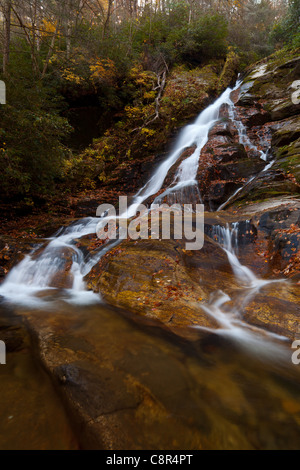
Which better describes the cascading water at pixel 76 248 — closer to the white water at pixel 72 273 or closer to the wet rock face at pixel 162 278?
the white water at pixel 72 273

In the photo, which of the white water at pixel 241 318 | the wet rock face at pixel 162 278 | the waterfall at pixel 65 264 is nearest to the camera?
the white water at pixel 241 318

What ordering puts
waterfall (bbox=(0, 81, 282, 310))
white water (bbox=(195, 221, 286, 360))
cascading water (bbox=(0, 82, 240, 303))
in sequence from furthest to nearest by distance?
1. cascading water (bbox=(0, 82, 240, 303))
2. waterfall (bbox=(0, 81, 282, 310))
3. white water (bbox=(195, 221, 286, 360))

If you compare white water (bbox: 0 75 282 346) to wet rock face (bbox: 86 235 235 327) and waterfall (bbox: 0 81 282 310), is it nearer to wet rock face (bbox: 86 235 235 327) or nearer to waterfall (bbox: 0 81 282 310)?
waterfall (bbox: 0 81 282 310)

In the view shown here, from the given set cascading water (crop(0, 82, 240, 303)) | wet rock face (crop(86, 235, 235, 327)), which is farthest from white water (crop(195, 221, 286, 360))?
cascading water (crop(0, 82, 240, 303))

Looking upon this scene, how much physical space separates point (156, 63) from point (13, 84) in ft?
44.9

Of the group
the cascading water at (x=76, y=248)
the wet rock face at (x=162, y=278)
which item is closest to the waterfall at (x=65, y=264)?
the cascading water at (x=76, y=248)

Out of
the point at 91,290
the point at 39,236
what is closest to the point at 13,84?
the point at 39,236

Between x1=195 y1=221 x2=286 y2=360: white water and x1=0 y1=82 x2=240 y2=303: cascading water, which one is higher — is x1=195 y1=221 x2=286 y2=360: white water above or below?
below

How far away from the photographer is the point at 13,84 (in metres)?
6.96

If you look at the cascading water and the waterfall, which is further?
the cascading water

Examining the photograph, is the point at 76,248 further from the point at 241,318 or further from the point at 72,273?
the point at 241,318

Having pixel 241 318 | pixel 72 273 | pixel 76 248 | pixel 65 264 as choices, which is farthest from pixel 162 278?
pixel 76 248

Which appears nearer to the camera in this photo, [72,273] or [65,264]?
[72,273]
